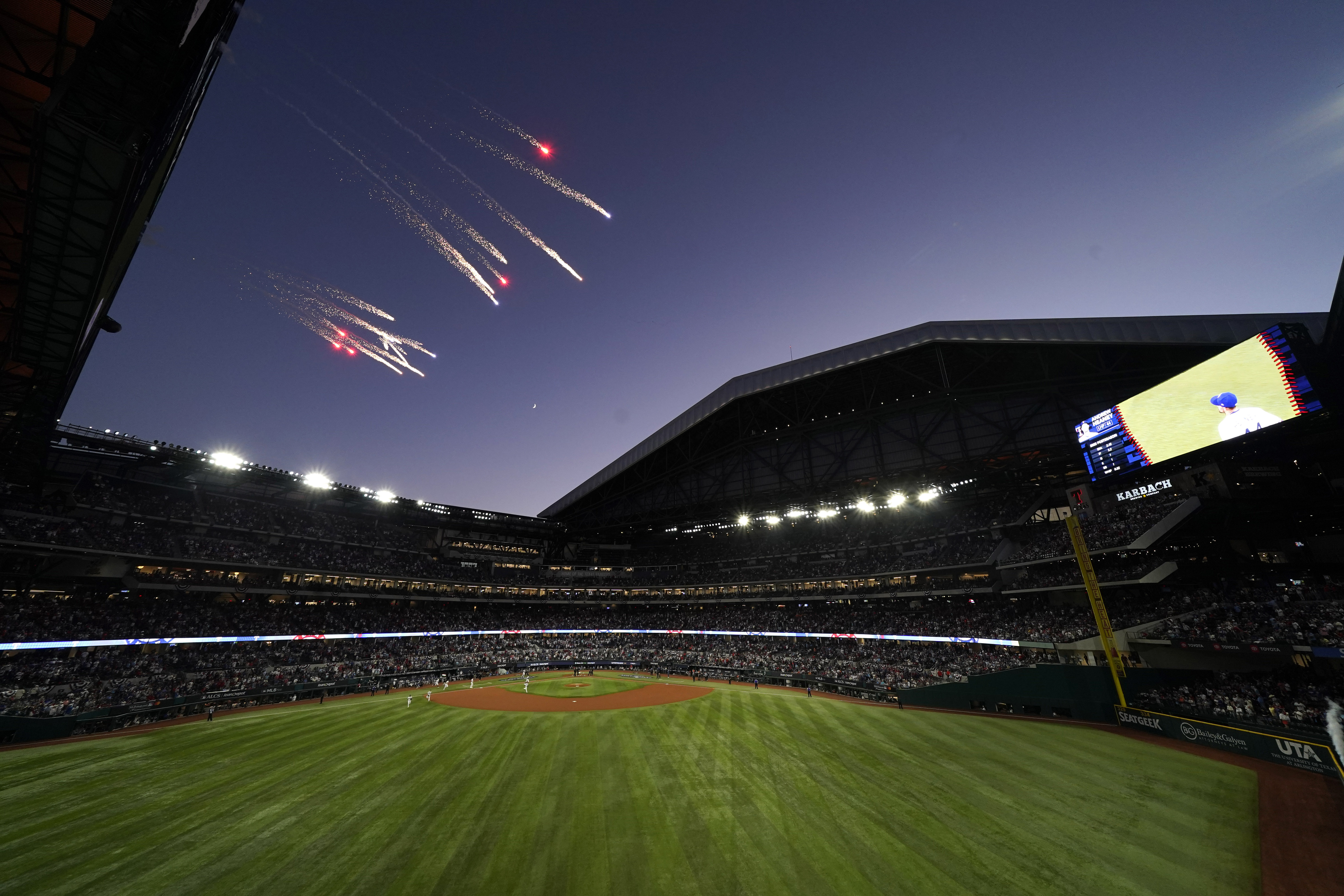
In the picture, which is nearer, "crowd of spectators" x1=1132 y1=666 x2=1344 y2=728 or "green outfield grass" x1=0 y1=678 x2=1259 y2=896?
"green outfield grass" x1=0 y1=678 x2=1259 y2=896

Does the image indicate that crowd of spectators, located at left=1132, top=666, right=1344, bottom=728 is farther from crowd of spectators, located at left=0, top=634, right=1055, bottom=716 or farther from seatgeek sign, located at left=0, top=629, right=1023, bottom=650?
seatgeek sign, located at left=0, top=629, right=1023, bottom=650

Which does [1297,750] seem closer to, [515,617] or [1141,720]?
[1141,720]

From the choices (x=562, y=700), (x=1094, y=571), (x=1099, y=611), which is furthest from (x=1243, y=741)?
(x=562, y=700)

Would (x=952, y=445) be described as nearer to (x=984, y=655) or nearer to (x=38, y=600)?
(x=984, y=655)

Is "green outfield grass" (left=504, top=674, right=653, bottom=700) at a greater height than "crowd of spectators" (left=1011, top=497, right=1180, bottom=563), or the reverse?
"crowd of spectators" (left=1011, top=497, right=1180, bottom=563)

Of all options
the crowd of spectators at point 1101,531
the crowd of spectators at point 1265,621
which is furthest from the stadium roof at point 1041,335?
the crowd of spectators at point 1265,621

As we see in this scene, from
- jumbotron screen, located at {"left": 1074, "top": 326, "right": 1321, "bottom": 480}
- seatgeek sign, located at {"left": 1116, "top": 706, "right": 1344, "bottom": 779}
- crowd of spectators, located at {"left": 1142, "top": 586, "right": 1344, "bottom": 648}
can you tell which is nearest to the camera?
seatgeek sign, located at {"left": 1116, "top": 706, "right": 1344, "bottom": 779}

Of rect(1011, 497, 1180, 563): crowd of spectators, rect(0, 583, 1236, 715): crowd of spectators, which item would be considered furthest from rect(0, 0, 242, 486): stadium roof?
rect(1011, 497, 1180, 563): crowd of spectators

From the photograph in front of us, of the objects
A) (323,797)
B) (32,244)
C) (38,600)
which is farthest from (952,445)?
(38,600)
